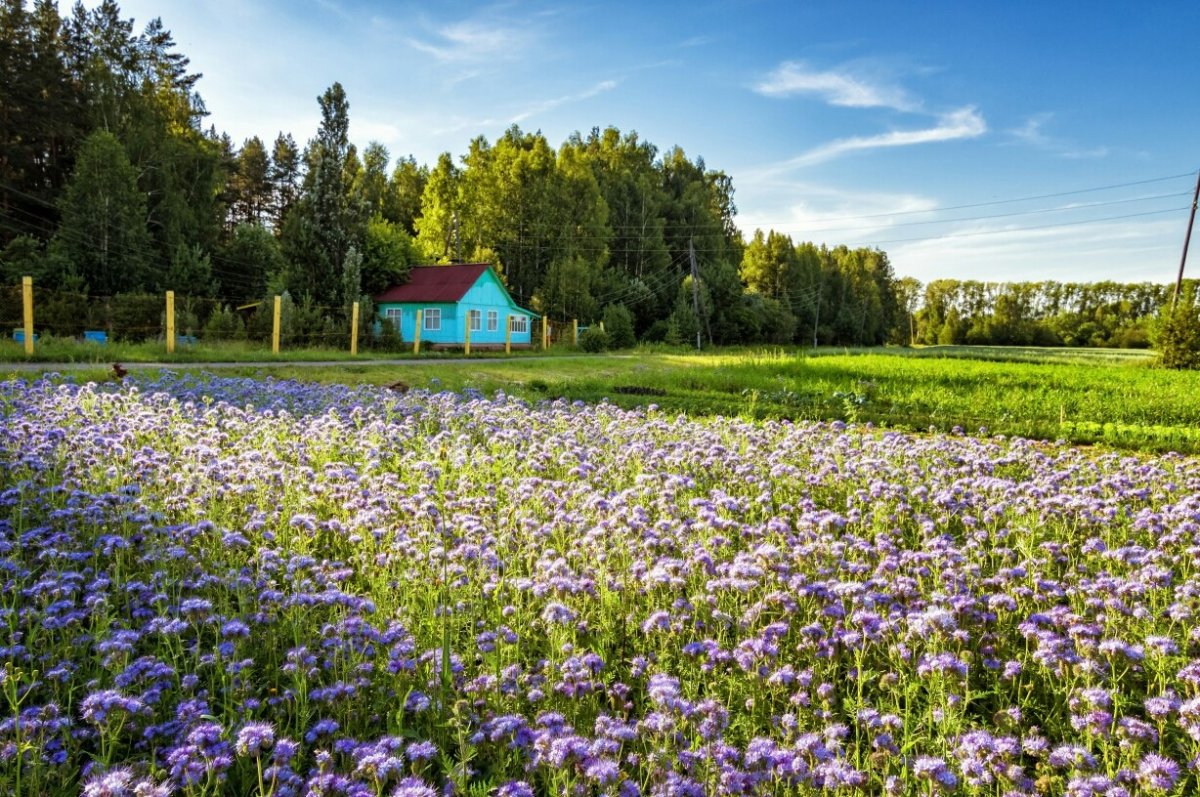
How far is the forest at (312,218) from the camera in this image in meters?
30.0

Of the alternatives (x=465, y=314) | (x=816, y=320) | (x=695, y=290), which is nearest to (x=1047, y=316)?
(x=816, y=320)

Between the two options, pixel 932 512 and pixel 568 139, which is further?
pixel 568 139

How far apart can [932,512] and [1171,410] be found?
35.5 ft

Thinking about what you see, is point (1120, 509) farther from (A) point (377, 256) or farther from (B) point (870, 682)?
(A) point (377, 256)

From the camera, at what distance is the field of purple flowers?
237 centimetres

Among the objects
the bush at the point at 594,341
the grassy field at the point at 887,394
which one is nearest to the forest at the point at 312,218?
the bush at the point at 594,341

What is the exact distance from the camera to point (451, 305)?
35156 millimetres

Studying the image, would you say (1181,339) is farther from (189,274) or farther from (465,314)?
(189,274)

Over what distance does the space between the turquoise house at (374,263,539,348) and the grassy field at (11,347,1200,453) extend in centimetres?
1758

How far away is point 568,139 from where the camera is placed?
6322cm

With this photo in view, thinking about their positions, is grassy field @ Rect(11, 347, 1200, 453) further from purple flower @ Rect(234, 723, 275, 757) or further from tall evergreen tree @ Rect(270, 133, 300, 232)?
tall evergreen tree @ Rect(270, 133, 300, 232)

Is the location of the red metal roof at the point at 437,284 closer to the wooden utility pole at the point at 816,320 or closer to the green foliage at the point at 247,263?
the green foliage at the point at 247,263

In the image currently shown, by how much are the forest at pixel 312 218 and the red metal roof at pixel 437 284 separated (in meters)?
0.88

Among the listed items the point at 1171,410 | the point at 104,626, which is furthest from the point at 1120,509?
the point at 1171,410
